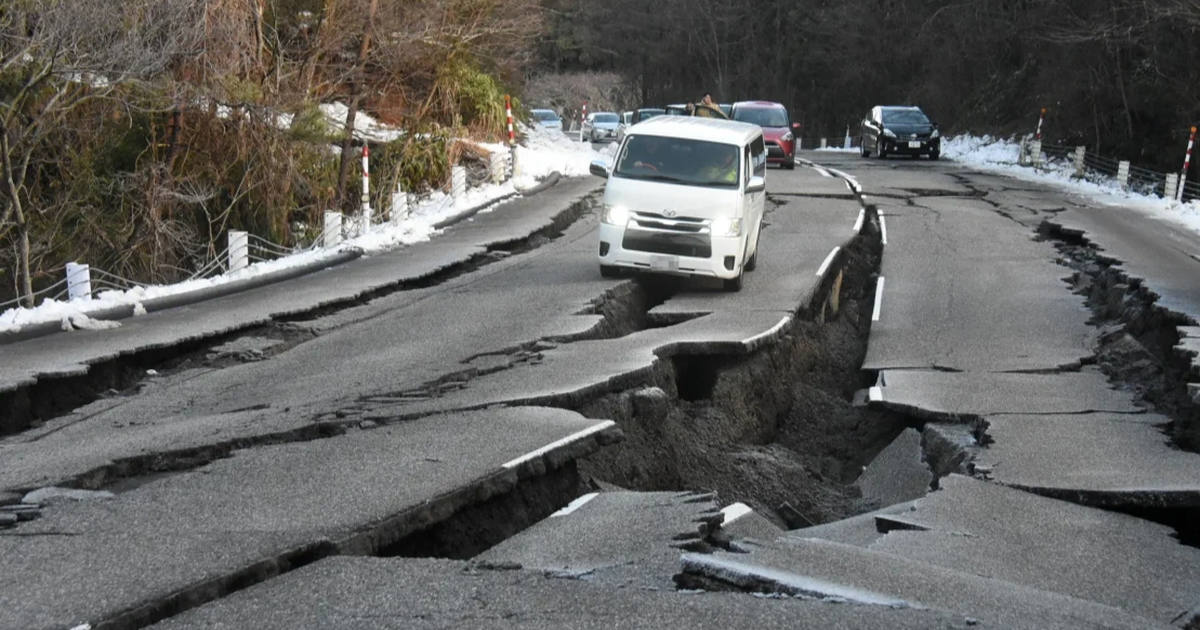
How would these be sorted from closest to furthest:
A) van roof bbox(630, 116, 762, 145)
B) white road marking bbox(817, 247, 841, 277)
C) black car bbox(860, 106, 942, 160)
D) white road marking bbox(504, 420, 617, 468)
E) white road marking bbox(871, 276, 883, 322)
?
white road marking bbox(504, 420, 617, 468)
white road marking bbox(871, 276, 883, 322)
van roof bbox(630, 116, 762, 145)
white road marking bbox(817, 247, 841, 277)
black car bbox(860, 106, 942, 160)

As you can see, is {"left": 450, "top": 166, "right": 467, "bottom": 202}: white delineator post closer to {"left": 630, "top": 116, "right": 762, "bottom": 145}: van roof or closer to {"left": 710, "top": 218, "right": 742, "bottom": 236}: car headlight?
{"left": 630, "top": 116, "right": 762, "bottom": 145}: van roof

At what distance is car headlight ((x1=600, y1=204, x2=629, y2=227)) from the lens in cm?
1453

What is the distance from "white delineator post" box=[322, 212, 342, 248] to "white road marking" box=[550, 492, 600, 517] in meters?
12.2

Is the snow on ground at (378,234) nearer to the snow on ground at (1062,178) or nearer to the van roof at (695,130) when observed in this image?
the van roof at (695,130)

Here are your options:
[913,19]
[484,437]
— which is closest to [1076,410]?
[484,437]

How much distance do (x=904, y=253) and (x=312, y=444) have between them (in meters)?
12.1

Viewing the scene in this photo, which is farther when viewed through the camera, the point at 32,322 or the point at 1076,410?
the point at 32,322

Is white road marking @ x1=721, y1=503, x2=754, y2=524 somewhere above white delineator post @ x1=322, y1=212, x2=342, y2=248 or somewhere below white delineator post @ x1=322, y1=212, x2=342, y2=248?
above

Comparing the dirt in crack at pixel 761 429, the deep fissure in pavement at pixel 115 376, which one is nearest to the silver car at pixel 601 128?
the deep fissure in pavement at pixel 115 376

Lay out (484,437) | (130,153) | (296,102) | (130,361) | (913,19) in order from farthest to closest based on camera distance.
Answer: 1. (913,19)
2. (296,102)
3. (130,153)
4. (130,361)
5. (484,437)

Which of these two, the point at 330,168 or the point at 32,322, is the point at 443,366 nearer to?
the point at 32,322

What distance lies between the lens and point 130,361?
10.8m

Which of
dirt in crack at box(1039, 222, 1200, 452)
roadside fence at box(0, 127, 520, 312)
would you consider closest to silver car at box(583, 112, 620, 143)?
roadside fence at box(0, 127, 520, 312)

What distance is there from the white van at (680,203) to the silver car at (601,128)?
3151 cm
